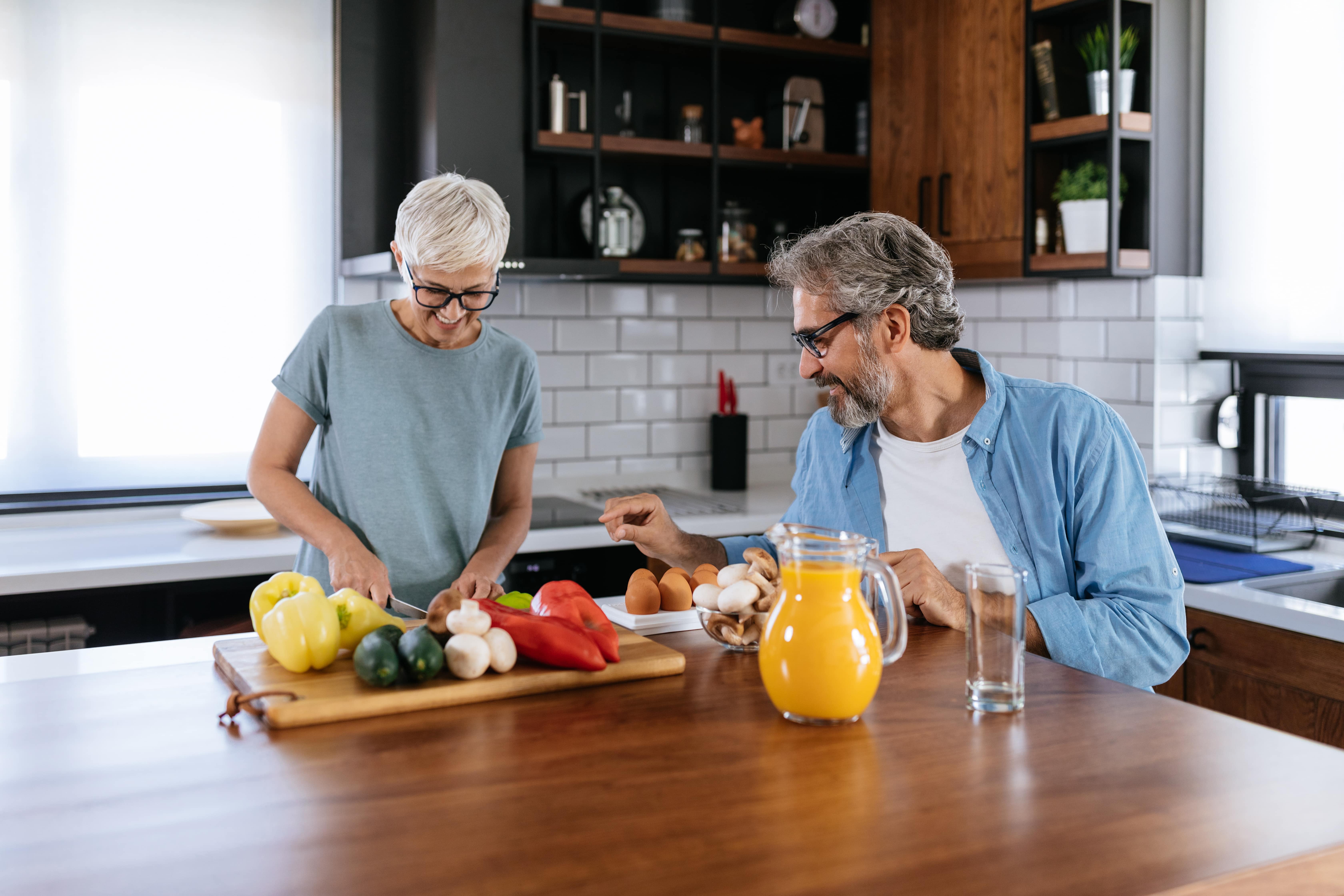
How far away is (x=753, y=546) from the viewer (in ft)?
6.38

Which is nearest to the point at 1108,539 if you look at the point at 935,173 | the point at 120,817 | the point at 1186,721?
the point at 1186,721

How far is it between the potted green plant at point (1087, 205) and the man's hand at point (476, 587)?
199 cm

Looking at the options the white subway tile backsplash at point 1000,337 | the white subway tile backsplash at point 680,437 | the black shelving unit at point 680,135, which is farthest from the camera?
the white subway tile backsplash at point 680,437

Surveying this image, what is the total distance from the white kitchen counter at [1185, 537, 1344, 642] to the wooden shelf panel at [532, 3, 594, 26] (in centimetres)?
229

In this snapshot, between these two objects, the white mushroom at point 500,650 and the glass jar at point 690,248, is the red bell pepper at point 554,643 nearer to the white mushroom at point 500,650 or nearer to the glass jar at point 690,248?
the white mushroom at point 500,650

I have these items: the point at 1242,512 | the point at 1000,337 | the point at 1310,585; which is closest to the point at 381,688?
the point at 1310,585

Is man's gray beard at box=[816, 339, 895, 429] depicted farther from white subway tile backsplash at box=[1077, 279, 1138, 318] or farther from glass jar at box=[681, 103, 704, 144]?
glass jar at box=[681, 103, 704, 144]

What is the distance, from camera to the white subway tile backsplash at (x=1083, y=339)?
3363 mm

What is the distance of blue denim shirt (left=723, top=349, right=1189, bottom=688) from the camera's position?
1596 millimetres

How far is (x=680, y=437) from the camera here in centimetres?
409

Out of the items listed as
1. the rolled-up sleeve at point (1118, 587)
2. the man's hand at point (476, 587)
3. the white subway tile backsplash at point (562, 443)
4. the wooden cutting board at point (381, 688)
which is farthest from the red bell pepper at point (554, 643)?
the white subway tile backsplash at point (562, 443)

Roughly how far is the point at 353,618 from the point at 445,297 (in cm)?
77

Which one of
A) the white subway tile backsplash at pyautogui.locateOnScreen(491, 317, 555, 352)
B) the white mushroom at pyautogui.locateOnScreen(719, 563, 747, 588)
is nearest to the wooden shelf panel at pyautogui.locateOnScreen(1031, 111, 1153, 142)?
the white subway tile backsplash at pyautogui.locateOnScreen(491, 317, 555, 352)

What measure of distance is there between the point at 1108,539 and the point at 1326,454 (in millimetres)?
1756
